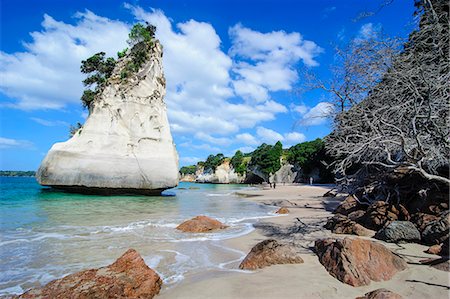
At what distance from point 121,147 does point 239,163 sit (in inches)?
2346

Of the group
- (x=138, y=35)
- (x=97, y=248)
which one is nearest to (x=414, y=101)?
(x=97, y=248)

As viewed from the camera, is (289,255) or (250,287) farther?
(289,255)

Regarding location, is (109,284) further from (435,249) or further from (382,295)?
(435,249)

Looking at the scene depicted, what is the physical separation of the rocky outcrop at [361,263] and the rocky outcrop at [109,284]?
9.08 feet

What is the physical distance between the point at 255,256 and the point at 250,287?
1155mm

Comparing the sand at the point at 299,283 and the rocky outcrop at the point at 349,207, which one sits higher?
the rocky outcrop at the point at 349,207

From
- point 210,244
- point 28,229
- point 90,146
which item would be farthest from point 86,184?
point 210,244

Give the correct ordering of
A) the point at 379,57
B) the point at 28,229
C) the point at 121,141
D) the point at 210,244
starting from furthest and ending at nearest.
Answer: the point at 121,141
the point at 28,229
the point at 210,244
the point at 379,57

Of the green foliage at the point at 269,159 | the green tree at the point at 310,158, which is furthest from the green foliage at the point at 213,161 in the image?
the green tree at the point at 310,158

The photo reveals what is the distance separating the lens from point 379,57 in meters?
5.04

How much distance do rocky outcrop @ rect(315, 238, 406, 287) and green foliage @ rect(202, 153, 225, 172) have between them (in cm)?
8494

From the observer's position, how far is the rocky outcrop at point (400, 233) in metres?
5.70

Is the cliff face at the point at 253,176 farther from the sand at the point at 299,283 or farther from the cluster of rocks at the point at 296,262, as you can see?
the sand at the point at 299,283

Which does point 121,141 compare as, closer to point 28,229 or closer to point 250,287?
point 28,229
